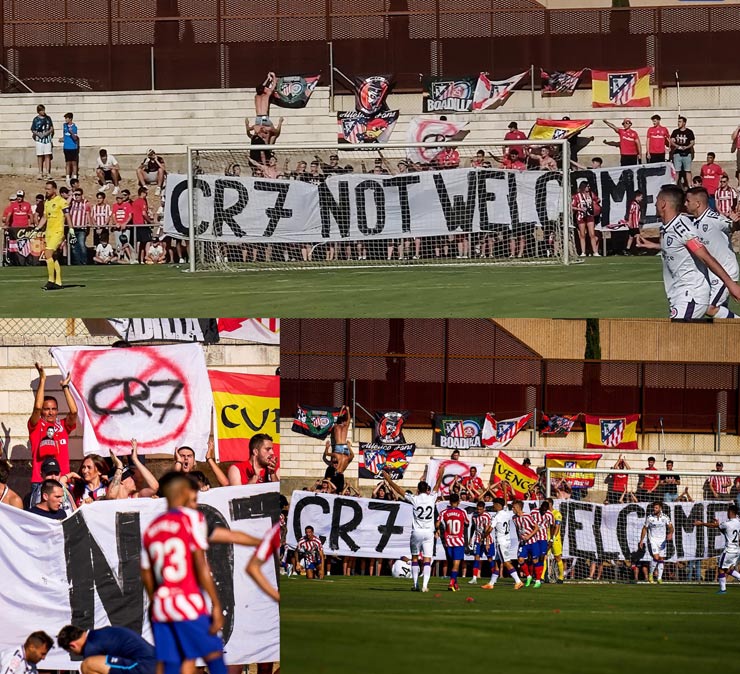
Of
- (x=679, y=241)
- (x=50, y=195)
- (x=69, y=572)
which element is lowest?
(x=69, y=572)

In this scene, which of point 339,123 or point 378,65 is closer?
point 339,123

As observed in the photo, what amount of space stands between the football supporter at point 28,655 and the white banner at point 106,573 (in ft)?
1.70

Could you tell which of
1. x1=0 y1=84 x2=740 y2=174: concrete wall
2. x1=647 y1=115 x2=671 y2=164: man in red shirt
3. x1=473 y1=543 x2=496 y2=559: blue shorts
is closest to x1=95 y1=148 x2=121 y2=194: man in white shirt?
x1=0 y1=84 x2=740 y2=174: concrete wall

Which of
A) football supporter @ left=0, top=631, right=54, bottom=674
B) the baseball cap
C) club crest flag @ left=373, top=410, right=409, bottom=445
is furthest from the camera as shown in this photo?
club crest flag @ left=373, top=410, right=409, bottom=445

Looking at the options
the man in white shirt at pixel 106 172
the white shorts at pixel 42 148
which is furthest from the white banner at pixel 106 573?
the white shorts at pixel 42 148

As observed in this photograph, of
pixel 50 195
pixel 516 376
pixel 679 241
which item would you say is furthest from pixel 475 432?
pixel 679 241

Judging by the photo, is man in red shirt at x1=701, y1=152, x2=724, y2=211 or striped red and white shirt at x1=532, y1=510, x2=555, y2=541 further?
man in red shirt at x1=701, y1=152, x2=724, y2=211

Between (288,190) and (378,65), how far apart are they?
1512 centimetres

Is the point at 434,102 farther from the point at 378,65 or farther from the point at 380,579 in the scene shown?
A: the point at 380,579

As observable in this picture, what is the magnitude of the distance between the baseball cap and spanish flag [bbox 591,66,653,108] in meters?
22.2

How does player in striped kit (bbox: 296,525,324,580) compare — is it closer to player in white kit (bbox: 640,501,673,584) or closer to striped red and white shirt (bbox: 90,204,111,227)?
player in white kit (bbox: 640,501,673,584)

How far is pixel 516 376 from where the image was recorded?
105 ft

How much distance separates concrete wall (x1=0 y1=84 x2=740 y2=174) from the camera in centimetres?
3238

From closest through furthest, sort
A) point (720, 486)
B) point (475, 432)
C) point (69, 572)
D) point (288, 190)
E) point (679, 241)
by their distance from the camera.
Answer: point (679, 241)
point (69, 572)
point (288, 190)
point (720, 486)
point (475, 432)
